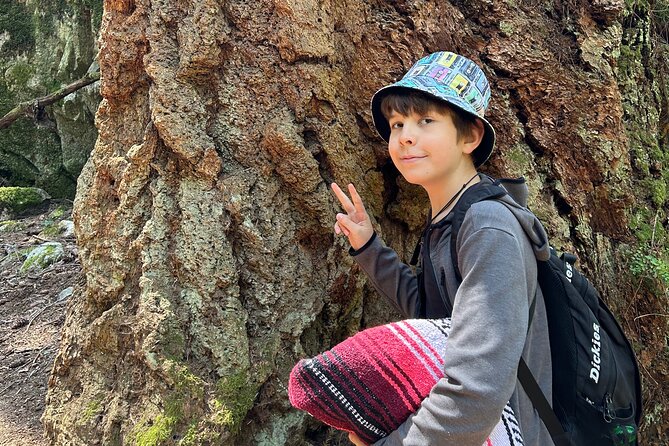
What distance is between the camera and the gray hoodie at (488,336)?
1345 mm

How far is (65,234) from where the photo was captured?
→ 5438 mm

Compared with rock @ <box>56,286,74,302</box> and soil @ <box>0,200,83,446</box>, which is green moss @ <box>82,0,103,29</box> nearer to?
soil @ <box>0,200,83,446</box>

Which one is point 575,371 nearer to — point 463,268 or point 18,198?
point 463,268

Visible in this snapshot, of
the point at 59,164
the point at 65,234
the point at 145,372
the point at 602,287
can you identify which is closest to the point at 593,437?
the point at 602,287

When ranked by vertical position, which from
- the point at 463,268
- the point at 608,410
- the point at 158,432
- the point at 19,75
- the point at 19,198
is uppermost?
the point at 19,75

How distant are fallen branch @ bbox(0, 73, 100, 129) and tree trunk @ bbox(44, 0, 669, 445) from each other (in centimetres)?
345

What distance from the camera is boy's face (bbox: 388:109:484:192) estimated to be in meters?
1.81

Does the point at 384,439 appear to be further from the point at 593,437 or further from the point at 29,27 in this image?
the point at 29,27

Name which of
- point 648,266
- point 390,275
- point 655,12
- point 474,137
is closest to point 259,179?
point 390,275

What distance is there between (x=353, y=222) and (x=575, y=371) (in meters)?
1.05

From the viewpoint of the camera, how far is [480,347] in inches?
53.4

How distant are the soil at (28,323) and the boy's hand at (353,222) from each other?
1548mm

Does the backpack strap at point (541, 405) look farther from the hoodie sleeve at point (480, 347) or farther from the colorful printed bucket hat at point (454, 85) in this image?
the colorful printed bucket hat at point (454, 85)

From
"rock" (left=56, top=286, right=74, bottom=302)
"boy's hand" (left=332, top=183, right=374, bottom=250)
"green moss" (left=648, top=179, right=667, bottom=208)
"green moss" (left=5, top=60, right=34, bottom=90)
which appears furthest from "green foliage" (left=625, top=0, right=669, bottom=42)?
"green moss" (left=5, top=60, right=34, bottom=90)
